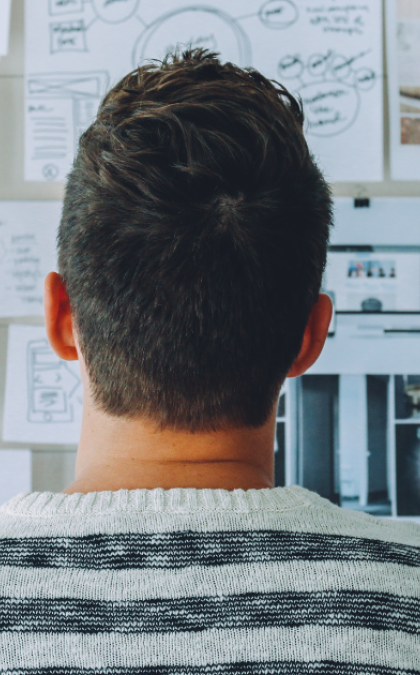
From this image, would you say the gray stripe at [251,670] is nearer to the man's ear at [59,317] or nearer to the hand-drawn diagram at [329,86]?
the man's ear at [59,317]

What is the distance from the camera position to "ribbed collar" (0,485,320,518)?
1.57 ft

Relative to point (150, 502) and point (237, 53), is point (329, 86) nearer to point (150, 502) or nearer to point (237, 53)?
point (237, 53)

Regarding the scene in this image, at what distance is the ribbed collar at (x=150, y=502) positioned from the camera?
0.48 m

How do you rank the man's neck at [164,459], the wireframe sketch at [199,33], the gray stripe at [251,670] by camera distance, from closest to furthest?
1. the gray stripe at [251,670]
2. the man's neck at [164,459]
3. the wireframe sketch at [199,33]

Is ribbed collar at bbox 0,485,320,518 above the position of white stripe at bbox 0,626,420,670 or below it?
above

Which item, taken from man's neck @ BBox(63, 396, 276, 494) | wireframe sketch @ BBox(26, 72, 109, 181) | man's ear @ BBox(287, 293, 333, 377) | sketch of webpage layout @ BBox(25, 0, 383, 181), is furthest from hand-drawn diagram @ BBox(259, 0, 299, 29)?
man's neck @ BBox(63, 396, 276, 494)

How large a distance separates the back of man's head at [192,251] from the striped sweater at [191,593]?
0.11 metres

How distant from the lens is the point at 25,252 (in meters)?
1.06

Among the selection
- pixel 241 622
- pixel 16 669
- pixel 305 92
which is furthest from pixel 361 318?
pixel 16 669

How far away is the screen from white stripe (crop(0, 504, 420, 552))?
588 mm

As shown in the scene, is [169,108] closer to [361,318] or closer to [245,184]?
[245,184]

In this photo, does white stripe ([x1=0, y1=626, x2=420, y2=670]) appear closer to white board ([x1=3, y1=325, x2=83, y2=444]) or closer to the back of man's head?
the back of man's head

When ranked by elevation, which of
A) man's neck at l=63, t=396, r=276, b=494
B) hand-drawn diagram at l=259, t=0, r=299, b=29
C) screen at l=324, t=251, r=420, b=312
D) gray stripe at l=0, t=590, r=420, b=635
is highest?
hand-drawn diagram at l=259, t=0, r=299, b=29

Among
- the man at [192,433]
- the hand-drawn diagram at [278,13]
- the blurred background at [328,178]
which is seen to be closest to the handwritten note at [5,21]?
the blurred background at [328,178]
